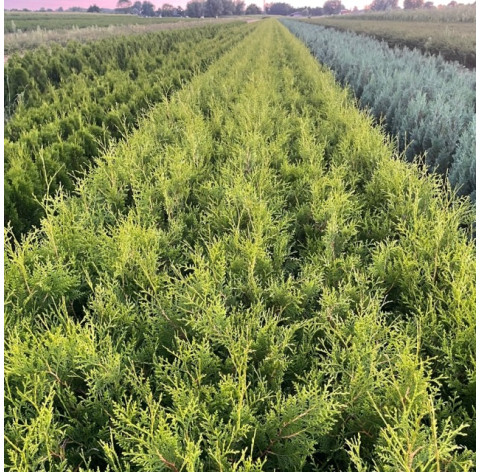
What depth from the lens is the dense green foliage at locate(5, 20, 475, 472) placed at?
6.95 feet

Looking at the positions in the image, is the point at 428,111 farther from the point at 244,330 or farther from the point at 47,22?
the point at 47,22

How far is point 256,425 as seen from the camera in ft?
7.01

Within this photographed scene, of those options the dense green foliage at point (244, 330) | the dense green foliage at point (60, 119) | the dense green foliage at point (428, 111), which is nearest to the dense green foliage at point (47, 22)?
the dense green foliage at point (60, 119)

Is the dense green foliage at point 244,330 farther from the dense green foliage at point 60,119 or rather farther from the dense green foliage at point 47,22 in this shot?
the dense green foliage at point 47,22

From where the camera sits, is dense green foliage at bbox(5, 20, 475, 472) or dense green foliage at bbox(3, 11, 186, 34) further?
dense green foliage at bbox(3, 11, 186, 34)

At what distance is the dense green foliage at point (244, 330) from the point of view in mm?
2117

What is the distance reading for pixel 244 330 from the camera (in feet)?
9.09

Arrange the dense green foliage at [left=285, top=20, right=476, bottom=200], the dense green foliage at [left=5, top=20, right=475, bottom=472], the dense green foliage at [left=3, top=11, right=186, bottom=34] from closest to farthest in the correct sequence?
1. the dense green foliage at [left=5, top=20, right=475, bottom=472]
2. the dense green foliage at [left=285, top=20, right=476, bottom=200]
3. the dense green foliage at [left=3, top=11, right=186, bottom=34]

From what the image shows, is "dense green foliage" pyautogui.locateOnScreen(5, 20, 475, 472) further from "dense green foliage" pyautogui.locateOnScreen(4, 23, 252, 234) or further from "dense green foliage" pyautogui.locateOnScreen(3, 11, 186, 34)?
"dense green foliage" pyautogui.locateOnScreen(3, 11, 186, 34)

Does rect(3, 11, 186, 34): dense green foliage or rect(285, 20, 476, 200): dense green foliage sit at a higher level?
rect(3, 11, 186, 34): dense green foliage

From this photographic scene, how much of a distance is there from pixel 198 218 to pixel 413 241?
2149 millimetres

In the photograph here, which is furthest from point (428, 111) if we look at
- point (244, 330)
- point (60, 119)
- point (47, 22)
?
point (47, 22)

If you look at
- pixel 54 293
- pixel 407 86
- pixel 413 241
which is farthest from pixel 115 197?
pixel 407 86

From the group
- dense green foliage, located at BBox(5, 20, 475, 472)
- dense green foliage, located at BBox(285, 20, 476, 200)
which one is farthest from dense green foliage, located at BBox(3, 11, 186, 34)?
dense green foliage, located at BBox(5, 20, 475, 472)
